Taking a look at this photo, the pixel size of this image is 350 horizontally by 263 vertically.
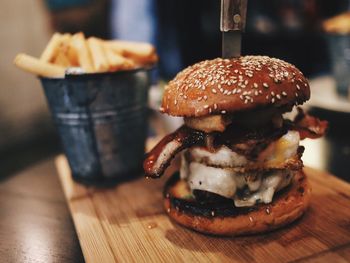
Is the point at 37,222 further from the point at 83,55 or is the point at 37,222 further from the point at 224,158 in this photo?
the point at 224,158

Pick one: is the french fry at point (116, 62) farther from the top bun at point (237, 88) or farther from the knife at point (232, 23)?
the knife at point (232, 23)

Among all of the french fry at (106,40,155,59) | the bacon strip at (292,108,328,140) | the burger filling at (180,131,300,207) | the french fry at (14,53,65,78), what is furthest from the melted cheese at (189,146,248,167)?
the french fry at (14,53,65,78)

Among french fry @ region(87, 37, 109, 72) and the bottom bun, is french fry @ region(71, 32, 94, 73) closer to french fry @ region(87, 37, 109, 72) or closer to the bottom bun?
french fry @ region(87, 37, 109, 72)

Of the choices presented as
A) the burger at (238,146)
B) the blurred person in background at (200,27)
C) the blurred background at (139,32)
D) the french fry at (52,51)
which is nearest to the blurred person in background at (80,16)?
the blurred background at (139,32)

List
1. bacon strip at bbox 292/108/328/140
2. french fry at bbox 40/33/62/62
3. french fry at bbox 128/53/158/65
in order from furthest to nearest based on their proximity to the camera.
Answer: french fry at bbox 128/53/158/65, french fry at bbox 40/33/62/62, bacon strip at bbox 292/108/328/140

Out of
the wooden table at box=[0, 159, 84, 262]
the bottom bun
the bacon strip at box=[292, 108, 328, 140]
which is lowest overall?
the wooden table at box=[0, 159, 84, 262]

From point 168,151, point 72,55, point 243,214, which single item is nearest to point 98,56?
point 72,55
